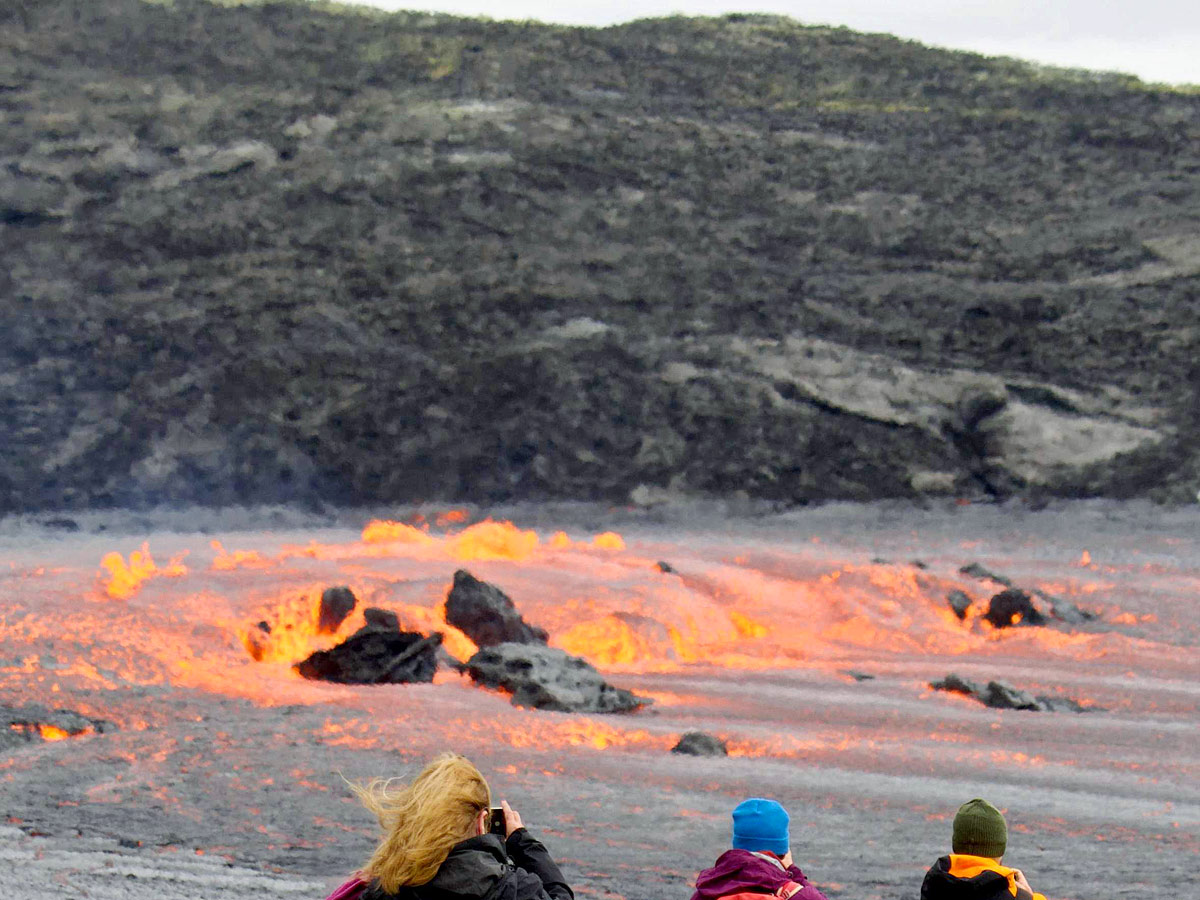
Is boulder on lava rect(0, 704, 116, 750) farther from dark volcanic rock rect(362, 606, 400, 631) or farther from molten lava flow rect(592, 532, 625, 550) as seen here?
molten lava flow rect(592, 532, 625, 550)

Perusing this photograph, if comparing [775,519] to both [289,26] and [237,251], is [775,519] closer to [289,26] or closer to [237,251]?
[237,251]

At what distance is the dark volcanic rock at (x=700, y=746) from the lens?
30.4 feet

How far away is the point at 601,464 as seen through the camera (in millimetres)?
24438

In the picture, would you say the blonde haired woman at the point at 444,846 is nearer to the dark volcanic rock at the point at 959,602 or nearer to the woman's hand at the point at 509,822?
the woman's hand at the point at 509,822

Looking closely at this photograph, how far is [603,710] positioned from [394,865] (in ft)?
26.0

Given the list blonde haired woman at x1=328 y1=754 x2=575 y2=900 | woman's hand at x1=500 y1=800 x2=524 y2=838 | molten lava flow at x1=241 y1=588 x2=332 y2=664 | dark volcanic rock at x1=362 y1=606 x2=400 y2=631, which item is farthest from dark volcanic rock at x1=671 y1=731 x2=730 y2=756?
blonde haired woman at x1=328 y1=754 x2=575 y2=900

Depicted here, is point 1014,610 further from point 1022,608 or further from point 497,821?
point 497,821

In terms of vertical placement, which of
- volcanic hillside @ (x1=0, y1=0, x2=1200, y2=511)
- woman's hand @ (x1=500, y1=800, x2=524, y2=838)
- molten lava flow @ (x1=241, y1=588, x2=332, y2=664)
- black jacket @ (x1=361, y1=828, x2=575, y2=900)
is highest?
volcanic hillside @ (x1=0, y1=0, x2=1200, y2=511)

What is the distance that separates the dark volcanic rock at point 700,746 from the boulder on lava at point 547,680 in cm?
140

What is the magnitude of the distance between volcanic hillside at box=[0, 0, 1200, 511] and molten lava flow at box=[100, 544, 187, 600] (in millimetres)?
6419

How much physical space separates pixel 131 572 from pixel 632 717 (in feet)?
23.6

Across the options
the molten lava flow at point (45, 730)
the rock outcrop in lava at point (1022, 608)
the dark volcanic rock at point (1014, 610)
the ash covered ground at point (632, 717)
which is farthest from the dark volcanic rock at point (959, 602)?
the molten lava flow at point (45, 730)

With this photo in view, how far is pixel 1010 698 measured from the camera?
1117 centimetres

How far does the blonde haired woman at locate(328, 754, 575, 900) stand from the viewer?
2836 mm
